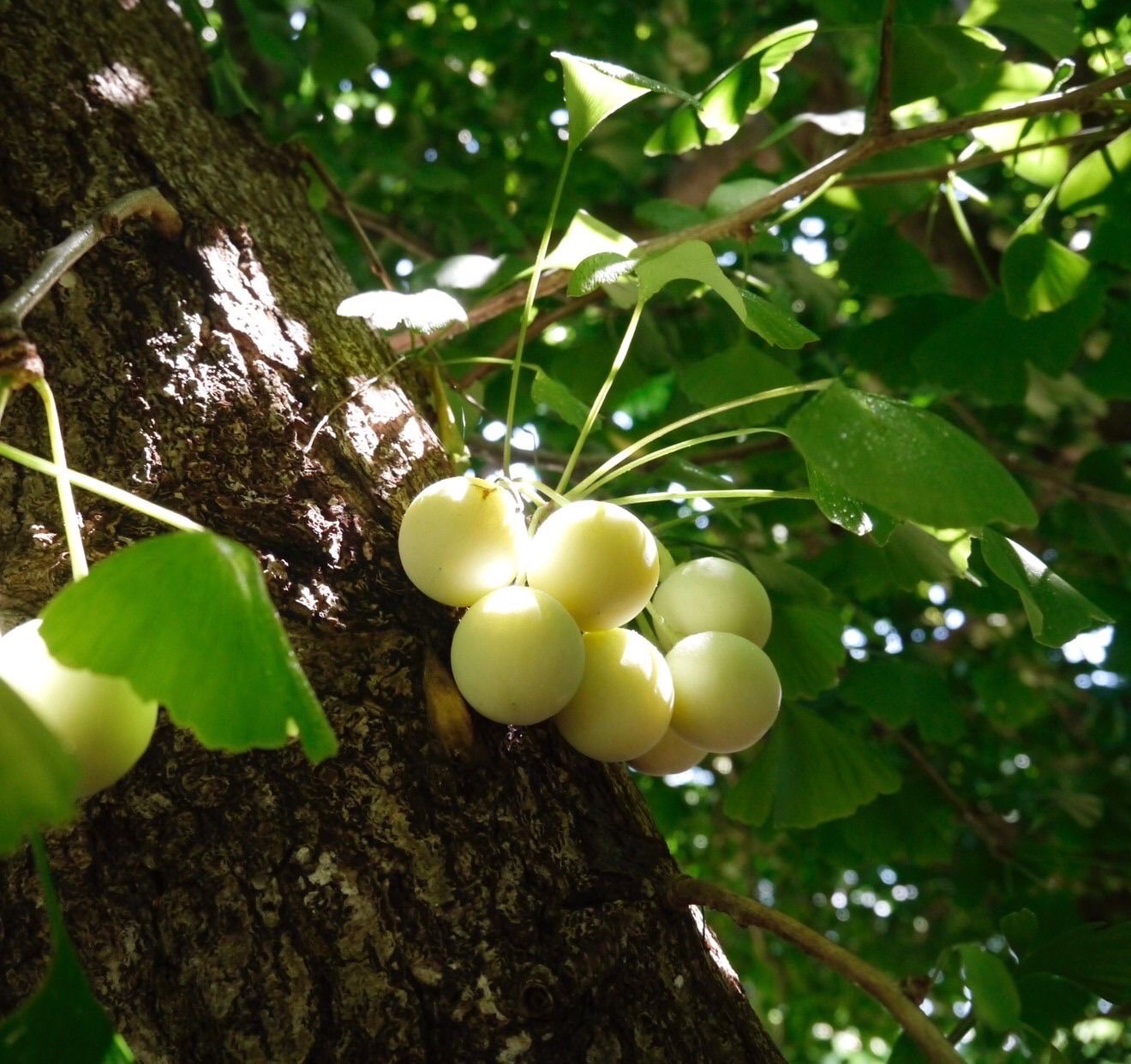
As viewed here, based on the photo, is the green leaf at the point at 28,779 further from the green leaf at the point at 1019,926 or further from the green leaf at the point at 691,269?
the green leaf at the point at 1019,926

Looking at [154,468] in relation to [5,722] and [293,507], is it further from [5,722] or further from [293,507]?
[5,722]

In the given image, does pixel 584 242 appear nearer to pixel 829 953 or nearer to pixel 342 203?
pixel 342 203

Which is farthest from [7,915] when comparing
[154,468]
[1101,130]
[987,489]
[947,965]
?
[1101,130]

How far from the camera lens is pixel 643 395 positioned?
2.64 metres

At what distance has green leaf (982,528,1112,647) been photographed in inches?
26.6

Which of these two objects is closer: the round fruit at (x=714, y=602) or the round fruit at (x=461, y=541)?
the round fruit at (x=461, y=541)

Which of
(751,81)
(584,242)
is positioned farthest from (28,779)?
(751,81)

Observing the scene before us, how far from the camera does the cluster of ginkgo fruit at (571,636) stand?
0.53m

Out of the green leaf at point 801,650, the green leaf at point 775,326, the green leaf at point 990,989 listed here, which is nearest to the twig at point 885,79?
the green leaf at point 775,326

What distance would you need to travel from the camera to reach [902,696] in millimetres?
1613

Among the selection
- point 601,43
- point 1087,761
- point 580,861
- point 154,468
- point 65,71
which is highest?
point 65,71

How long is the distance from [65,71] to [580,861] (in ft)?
2.66

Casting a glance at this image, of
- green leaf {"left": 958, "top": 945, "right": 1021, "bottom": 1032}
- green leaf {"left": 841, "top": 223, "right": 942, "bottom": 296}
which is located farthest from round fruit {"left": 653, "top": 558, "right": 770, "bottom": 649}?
green leaf {"left": 841, "top": 223, "right": 942, "bottom": 296}

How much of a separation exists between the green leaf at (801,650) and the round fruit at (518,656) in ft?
1.59
